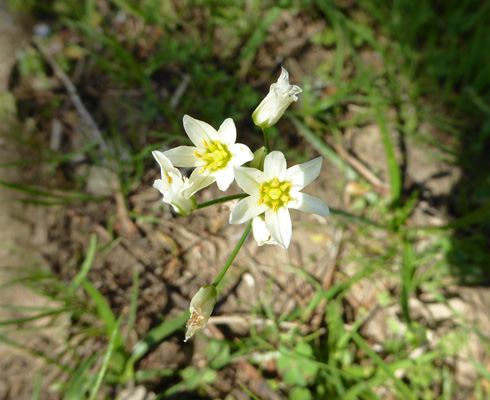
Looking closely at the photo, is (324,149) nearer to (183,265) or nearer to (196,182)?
(183,265)

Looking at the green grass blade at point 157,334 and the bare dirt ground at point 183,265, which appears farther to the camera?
the bare dirt ground at point 183,265

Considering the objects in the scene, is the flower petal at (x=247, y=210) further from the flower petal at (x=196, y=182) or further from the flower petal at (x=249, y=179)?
the flower petal at (x=196, y=182)

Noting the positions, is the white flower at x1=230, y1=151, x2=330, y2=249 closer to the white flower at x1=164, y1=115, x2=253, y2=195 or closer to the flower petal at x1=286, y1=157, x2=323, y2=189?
the flower petal at x1=286, y1=157, x2=323, y2=189

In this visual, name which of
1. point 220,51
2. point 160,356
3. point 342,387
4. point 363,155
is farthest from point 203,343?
point 220,51

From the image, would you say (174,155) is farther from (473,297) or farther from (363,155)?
(473,297)

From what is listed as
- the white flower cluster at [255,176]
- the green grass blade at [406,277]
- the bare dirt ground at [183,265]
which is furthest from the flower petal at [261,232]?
the green grass blade at [406,277]

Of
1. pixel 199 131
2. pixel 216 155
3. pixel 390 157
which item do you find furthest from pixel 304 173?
pixel 390 157

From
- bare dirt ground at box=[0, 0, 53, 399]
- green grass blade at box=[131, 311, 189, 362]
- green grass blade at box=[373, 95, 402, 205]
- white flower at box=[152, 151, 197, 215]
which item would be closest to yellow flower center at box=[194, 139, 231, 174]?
white flower at box=[152, 151, 197, 215]
